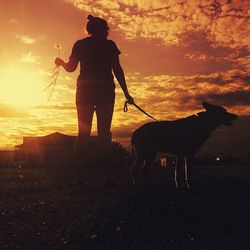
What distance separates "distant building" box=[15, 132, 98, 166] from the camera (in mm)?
31344

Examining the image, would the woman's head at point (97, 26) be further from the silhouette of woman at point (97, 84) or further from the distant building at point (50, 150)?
the distant building at point (50, 150)

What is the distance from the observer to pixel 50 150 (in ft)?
107

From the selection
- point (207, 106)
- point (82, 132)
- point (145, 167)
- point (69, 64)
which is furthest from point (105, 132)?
point (207, 106)

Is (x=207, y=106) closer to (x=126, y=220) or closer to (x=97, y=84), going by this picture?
(x=97, y=84)

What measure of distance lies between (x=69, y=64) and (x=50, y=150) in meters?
25.5

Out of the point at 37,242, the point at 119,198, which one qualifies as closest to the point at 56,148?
the point at 119,198

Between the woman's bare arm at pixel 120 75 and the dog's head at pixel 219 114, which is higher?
the woman's bare arm at pixel 120 75

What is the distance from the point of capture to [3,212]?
16.2 feet

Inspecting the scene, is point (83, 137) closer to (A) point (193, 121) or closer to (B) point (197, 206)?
(A) point (193, 121)

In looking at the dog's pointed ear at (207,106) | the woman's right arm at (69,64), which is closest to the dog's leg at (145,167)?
the dog's pointed ear at (207,106)

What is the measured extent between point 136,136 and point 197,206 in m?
3.19

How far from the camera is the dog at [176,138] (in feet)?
24.9

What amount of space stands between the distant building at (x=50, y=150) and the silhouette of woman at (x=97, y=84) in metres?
19.6

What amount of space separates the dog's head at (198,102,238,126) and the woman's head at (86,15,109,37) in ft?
8.75
